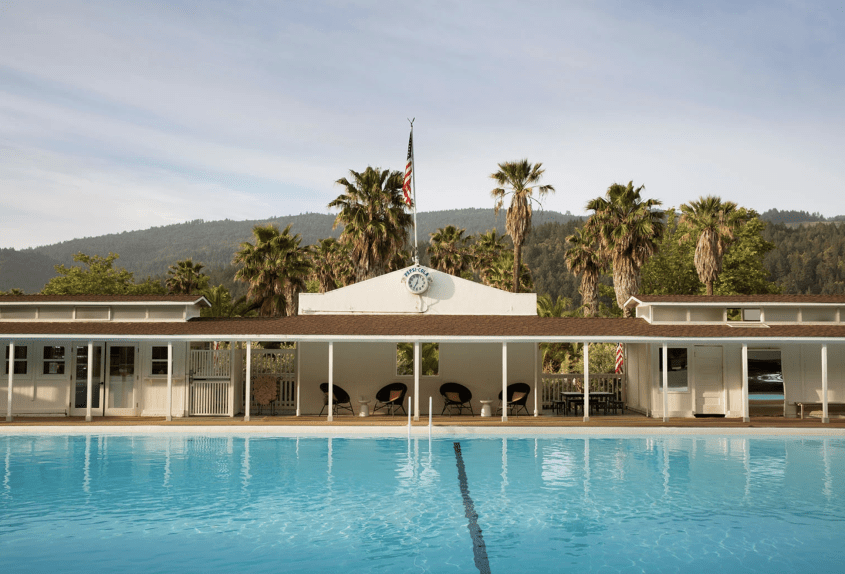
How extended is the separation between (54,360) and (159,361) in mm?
2916

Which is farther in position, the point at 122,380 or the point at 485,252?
the point at 485,252

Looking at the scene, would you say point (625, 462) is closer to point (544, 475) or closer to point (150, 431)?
point (544, 475)

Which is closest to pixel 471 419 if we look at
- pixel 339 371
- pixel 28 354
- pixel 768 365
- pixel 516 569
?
pixel 339 371

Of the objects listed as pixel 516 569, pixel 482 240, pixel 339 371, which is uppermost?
pixel 482 240

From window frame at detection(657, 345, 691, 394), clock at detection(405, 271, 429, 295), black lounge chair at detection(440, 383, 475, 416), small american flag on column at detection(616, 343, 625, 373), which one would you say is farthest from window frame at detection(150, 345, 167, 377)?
small american flag on column at detection(616, 343, 625, 373)

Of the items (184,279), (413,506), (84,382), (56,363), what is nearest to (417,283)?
(84,382)

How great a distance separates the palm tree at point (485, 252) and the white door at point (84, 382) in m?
31.3

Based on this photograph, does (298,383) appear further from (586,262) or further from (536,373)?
(586,262)

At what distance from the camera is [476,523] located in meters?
10.5

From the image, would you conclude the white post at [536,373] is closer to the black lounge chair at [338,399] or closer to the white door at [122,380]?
the black lounge chair at [338,399]

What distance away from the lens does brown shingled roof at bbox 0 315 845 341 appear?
63.5ft

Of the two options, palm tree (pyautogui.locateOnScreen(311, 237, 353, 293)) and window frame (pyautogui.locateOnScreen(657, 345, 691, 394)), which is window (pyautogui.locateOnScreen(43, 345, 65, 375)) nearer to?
window frame (pyautogui.locateOnScreen(657, 345, 691, 394))

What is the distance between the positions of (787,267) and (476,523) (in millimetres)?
109395

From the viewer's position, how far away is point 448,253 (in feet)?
159
